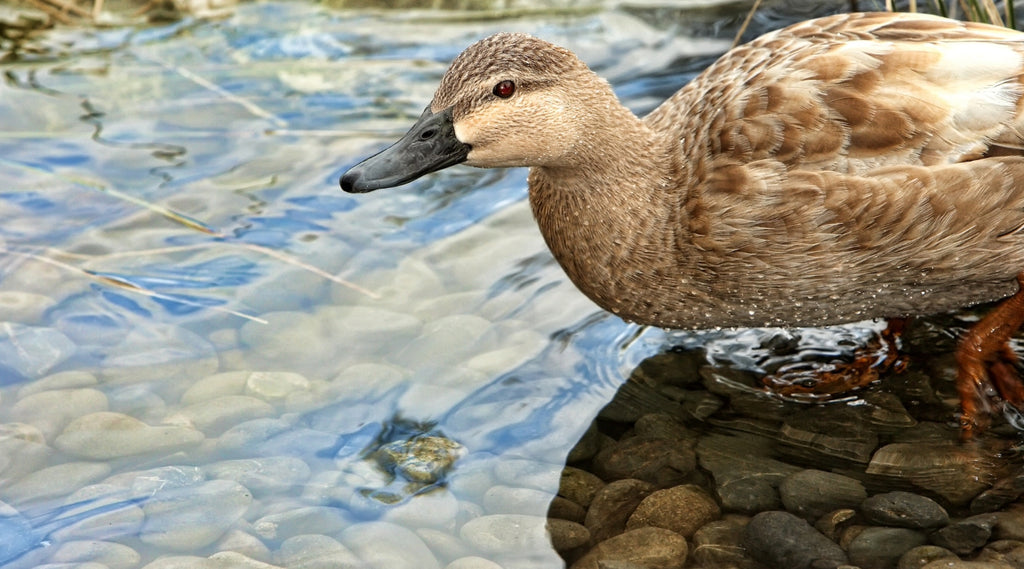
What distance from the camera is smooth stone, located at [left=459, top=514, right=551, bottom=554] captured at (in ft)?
13.3

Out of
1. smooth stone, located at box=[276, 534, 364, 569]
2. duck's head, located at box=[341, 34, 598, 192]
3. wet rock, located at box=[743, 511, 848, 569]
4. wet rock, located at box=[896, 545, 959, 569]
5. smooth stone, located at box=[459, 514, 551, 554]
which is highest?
duck's head, located at box=[341, 34, 598, 192]

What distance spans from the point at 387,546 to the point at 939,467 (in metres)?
2.07

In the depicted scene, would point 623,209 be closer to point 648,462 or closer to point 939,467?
point 648,462

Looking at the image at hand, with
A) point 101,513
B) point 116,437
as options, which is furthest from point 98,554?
point 116,437

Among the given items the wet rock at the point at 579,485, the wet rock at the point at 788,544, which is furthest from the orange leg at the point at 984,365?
the wet rock at the point at 579,485

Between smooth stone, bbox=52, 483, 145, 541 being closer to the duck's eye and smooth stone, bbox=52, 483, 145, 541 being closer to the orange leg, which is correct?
the duck's eye

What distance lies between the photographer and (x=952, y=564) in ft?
12.1

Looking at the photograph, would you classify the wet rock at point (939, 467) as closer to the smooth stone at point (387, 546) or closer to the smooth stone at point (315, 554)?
the smooth stone at point (387, 546)

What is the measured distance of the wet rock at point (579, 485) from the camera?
4.27 m

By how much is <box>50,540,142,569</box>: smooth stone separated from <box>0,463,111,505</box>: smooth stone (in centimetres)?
33

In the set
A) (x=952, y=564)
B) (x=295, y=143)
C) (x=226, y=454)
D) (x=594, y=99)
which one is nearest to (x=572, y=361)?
(x=594, y=99)

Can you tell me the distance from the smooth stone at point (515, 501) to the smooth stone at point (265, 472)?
729mm

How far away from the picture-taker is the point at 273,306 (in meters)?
Result: 5.39

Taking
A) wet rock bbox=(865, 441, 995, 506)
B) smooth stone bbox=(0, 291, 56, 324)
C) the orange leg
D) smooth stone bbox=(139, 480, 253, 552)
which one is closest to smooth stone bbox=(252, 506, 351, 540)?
smooth stone bbox=(139, 480, 253, 552)
